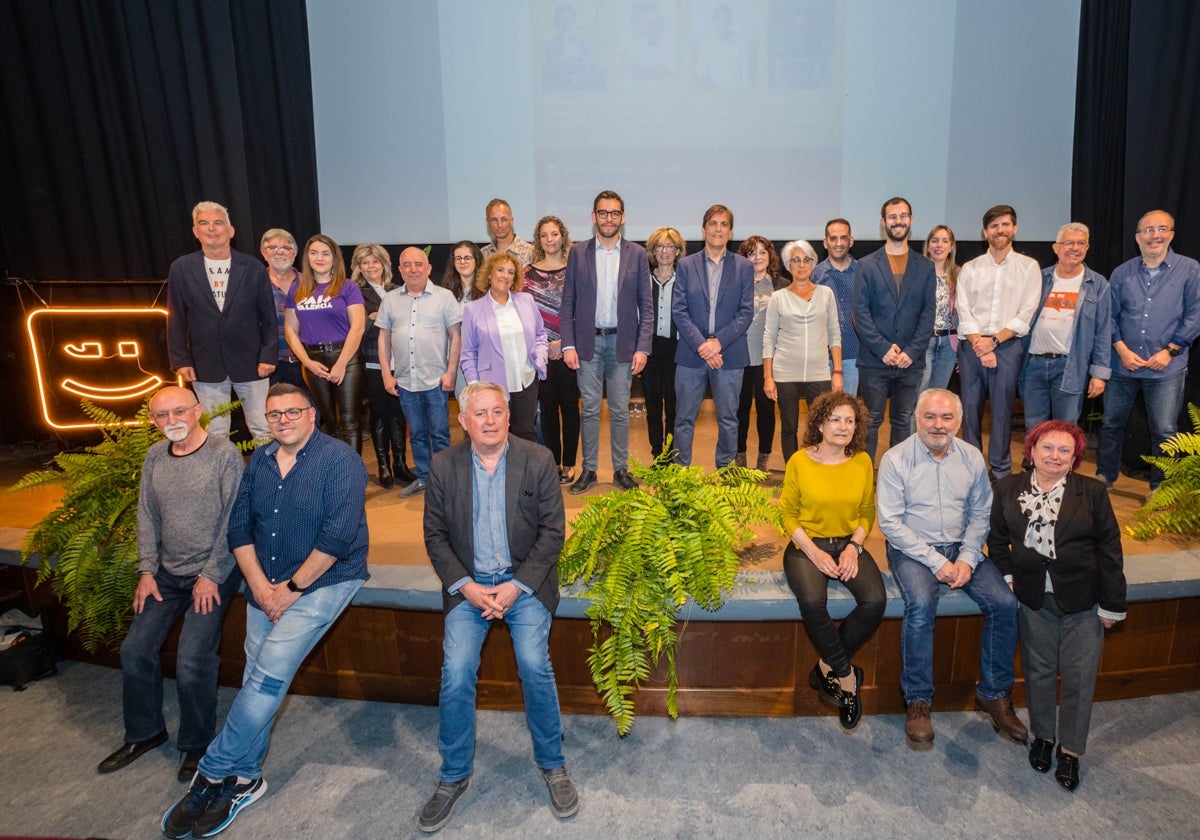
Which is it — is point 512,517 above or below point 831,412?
below

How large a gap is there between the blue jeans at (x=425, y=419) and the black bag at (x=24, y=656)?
1782 millimetres

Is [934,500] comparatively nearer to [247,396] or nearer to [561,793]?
[561,793]

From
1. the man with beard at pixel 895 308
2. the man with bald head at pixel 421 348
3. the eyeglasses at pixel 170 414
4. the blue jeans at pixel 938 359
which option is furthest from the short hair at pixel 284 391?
the blue jeans at pixel 938 359

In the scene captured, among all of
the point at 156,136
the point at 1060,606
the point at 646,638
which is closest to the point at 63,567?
the point at 646,638

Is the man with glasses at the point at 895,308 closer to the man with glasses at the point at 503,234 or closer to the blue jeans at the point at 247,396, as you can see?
the man with glasses at the point at 503,234

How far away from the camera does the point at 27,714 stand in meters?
2.73

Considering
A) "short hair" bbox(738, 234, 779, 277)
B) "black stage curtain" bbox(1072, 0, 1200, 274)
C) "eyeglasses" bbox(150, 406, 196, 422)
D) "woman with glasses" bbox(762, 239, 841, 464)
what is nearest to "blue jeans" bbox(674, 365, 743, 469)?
"woman with glasses" bbox(762, 239, 841, 464)

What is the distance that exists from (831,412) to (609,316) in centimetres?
158

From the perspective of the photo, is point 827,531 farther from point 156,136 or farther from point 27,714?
point 156,136

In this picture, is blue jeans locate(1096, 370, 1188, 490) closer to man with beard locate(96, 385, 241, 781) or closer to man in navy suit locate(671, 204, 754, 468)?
man in navy suit locate(671, 204, 754, 468)

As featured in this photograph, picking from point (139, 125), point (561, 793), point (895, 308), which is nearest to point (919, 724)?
point (561, 793)

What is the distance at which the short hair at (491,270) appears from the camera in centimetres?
362

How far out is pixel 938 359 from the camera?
3.98 metres

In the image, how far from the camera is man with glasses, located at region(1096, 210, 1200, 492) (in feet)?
11.6
